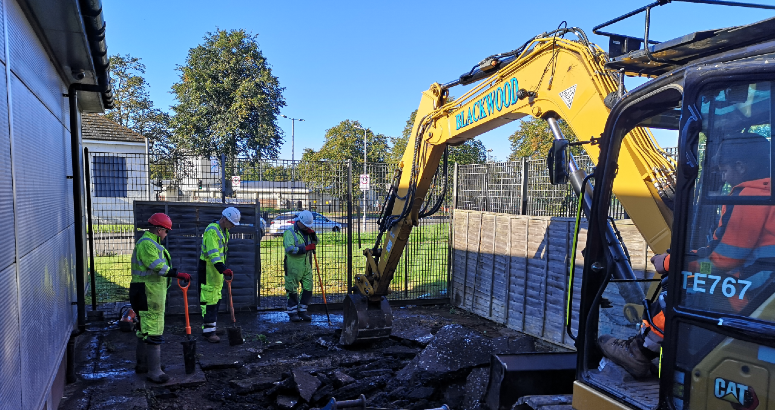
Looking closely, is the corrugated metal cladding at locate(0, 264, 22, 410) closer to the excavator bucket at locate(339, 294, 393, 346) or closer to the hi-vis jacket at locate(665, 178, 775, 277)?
the hi-vis jacket at locate(665, 178, 775, 277)

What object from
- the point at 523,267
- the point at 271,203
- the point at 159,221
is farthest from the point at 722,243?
the point at 271,203

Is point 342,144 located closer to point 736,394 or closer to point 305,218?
point 305,218

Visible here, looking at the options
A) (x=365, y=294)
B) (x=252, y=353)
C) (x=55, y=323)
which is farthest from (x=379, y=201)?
(x=55, y=323)

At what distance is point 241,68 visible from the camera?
24109mm

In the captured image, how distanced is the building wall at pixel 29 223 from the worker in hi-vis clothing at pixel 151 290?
2.44ft

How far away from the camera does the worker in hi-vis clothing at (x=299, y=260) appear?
8.72 m

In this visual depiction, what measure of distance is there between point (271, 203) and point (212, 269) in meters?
2.32

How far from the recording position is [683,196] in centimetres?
222

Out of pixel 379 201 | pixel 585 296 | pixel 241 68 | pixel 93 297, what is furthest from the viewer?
pixel 241 68

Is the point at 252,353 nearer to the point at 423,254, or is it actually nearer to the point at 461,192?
the point at 423,254

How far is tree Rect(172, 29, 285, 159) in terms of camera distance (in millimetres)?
23500

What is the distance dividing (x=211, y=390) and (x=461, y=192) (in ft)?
20.4

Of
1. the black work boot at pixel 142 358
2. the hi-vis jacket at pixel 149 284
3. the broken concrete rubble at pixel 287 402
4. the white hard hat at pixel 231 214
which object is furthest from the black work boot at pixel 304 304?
the broken concrete rubble at pixel 287 402

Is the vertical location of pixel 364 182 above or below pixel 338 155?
below
